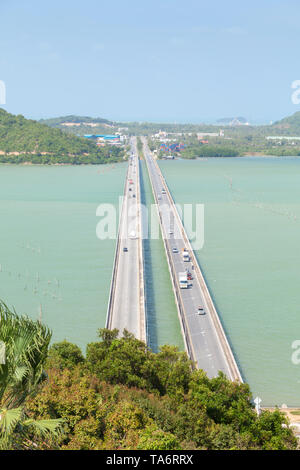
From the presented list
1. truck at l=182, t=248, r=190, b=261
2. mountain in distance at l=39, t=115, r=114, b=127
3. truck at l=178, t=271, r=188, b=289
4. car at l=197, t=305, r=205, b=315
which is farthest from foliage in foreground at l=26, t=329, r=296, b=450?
mountain in distance at l=39, t=115, r=114, b=127

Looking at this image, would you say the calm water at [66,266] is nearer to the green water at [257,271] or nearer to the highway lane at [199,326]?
the highway lane at [199,326]

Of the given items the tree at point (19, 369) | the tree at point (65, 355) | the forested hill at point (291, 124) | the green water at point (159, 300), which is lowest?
the green water at point (159, 300)

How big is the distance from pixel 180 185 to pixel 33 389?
38.5 meters

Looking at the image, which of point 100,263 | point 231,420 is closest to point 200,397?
point 231,420

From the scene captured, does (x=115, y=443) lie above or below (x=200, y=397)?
above

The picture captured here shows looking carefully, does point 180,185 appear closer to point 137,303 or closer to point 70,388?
point 137,303

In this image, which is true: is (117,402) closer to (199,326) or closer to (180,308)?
(199,326)

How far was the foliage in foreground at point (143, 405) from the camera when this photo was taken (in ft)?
15.9

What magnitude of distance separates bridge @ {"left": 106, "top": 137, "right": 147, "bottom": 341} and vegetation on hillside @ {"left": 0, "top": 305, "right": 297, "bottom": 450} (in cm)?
230

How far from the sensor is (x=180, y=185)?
1630 inches

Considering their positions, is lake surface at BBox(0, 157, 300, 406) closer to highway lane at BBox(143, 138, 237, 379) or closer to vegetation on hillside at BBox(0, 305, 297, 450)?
highway lane at BBox(143, 138, 237, 379)

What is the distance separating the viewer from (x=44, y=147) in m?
61.5

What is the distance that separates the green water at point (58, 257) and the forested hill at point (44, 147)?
808 inches

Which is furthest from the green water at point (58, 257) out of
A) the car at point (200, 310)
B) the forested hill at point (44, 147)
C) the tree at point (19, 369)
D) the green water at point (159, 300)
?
the forested hill at point (44, 147)
